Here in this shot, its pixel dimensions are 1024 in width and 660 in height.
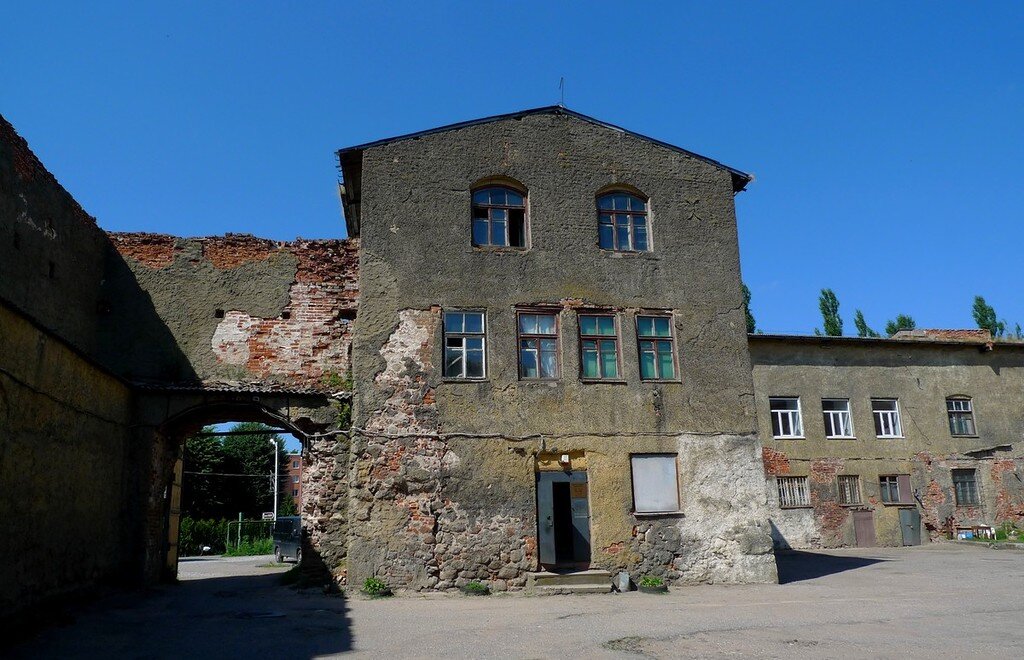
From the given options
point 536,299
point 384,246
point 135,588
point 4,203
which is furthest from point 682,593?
point 4,203

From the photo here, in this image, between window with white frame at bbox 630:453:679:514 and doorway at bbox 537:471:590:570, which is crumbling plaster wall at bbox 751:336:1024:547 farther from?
doorway at bbox 537:471:590:570

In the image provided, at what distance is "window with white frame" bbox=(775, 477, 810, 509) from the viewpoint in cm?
2348

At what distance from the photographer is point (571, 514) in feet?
47.2

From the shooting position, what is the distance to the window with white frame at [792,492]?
23.5 metres

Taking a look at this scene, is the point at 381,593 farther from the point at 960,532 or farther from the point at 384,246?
the point at 960,532

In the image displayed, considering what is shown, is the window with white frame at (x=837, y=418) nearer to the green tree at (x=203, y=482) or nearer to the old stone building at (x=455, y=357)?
the old stone building at (x=455, y=357)

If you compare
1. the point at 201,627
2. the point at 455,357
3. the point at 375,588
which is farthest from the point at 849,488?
the point at 201,627

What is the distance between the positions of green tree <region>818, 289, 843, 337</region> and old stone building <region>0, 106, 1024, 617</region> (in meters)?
29.4

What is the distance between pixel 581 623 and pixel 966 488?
67.2ft

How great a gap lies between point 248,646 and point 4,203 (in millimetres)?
8373

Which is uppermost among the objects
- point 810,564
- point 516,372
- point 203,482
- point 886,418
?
point 516,372

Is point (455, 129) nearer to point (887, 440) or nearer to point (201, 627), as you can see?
point (201, 627)

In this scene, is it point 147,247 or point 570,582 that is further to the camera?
point 147,247

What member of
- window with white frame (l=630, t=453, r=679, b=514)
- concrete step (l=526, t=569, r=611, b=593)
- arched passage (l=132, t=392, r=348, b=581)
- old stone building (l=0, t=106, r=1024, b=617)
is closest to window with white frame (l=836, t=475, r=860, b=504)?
old stone building (l=0, t=106, r=1024, b=617)
